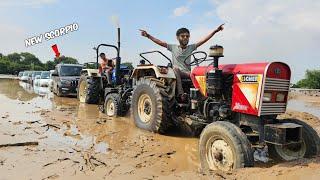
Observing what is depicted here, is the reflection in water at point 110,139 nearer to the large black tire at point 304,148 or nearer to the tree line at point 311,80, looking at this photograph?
the large black tire at point 304,148

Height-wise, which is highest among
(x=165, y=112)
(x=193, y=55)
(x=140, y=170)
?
(x=193, y=55)

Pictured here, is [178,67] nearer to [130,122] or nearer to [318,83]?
[130,122]

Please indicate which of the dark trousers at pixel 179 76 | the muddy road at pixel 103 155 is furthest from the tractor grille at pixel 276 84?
the dark trousers at pixel 179 76

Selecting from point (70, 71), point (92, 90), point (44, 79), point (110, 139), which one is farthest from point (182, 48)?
point (44, 79)

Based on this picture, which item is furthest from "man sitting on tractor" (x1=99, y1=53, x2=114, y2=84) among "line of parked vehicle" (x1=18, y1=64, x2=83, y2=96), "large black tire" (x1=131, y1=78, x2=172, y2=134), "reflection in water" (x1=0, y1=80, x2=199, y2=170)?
"line of parked vehicle" (x1=18, y1=64, x2=83, y2=96)

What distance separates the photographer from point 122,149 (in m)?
6.50

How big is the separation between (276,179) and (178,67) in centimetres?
406

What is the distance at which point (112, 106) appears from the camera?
10648 millimetres

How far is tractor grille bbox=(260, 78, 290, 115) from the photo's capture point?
207 inches

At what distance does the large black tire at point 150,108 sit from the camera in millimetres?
7465

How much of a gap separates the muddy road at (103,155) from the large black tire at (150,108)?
21 cm

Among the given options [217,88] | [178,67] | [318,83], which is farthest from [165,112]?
[318,83]

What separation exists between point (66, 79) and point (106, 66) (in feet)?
17.3

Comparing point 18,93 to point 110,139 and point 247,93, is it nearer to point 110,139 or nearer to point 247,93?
point 110,139
